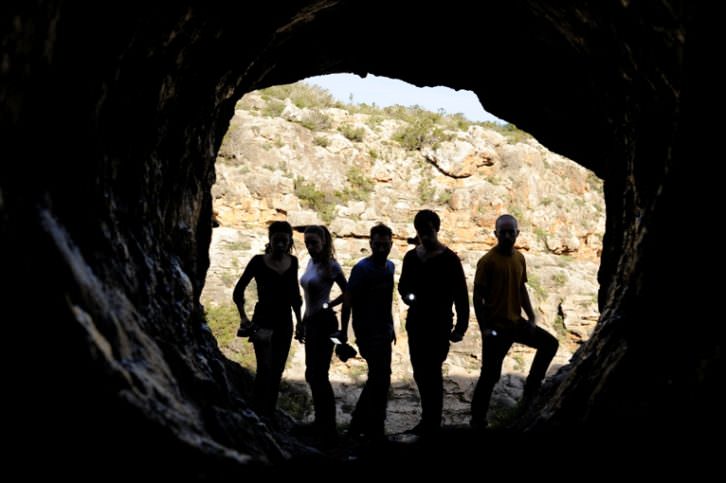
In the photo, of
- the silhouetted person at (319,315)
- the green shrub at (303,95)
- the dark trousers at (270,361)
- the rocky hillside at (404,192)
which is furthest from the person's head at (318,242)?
the green shrub at (303,95)

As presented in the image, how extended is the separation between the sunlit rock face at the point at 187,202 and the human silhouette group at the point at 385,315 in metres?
0.63

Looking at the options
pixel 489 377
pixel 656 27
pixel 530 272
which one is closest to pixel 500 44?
pixel 656 27

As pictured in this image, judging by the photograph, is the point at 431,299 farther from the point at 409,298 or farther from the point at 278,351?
the point at 278,351

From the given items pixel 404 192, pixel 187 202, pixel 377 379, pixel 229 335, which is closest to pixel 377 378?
pixel 377 379

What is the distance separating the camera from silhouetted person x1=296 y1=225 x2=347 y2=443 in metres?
5.29

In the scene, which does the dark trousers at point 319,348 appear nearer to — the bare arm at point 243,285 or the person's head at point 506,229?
the bare arm at point 243,285

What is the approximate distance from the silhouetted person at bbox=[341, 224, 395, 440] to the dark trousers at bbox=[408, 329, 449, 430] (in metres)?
0.23

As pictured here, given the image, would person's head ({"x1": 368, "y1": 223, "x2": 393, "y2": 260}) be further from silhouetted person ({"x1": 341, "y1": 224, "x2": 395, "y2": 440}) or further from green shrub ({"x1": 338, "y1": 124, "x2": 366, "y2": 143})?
green shrub ({"x1": 338, "y1": 124, "x2": 366, "y2": 143})

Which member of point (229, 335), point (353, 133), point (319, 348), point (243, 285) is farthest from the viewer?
point (353, 133)

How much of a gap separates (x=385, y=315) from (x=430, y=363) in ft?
1.82

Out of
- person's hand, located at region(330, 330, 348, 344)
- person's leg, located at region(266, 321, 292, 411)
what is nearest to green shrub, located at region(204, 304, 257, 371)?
person's leg, located at region(266, 321, 292, 411)

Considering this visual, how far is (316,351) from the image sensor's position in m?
5.32

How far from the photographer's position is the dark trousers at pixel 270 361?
5391 millimetres

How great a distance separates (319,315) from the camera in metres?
5.28
